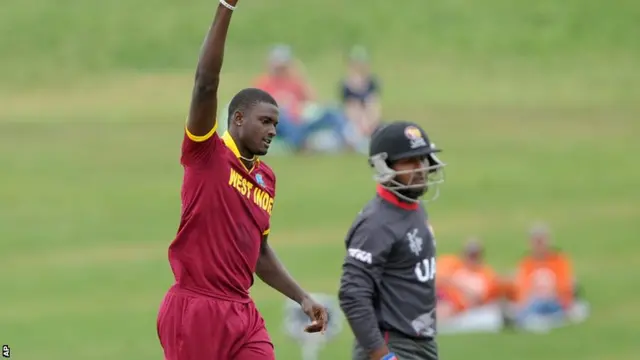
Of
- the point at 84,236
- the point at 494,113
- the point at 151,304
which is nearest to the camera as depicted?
the point at 151,304

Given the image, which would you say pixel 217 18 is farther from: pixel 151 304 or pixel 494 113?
pixel 494 113

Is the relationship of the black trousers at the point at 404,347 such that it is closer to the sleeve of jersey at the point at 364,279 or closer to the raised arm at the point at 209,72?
the sleeve of jersey at the point at 364,279

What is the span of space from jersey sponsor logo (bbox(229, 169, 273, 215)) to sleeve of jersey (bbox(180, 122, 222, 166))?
21 centimetres

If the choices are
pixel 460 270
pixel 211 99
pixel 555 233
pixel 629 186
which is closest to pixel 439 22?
pixel 629 186

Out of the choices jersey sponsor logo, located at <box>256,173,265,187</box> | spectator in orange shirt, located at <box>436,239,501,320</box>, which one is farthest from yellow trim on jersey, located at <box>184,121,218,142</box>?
spectator in orange shirt, located at <box>436,239,501,320</box>

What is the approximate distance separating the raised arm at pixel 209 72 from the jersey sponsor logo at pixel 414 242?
1.72 metres

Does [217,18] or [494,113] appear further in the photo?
[494,113]

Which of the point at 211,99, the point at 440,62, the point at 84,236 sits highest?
the point at 440,62

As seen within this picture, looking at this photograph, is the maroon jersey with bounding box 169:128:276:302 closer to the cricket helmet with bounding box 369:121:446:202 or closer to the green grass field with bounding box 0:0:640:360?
the cricket helmet with bounding box 369:121:446:202

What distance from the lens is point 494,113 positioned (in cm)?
3478

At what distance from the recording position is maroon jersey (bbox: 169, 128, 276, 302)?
7473 mm

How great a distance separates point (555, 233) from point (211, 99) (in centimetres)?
1649

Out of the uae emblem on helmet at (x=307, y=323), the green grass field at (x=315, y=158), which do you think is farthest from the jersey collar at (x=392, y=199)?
the green grass field at (x=315, y=158)

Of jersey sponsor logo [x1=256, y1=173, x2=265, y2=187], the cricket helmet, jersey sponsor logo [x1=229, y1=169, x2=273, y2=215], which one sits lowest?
jersey sponsor logo [x1=229, y1=169, x2=273, y2=215]
